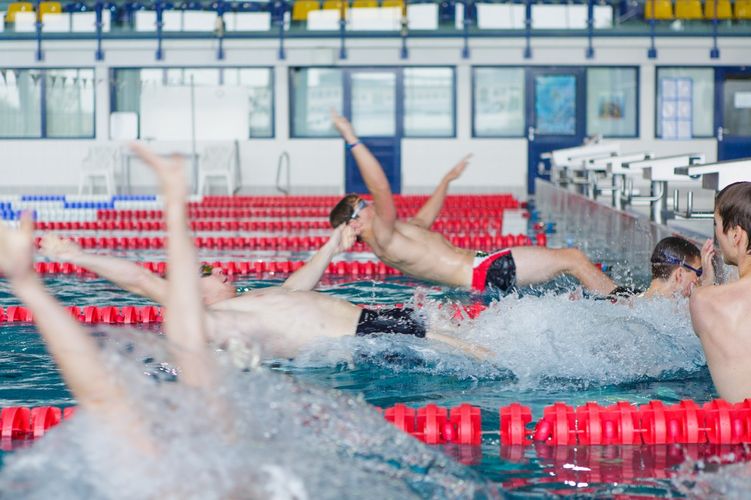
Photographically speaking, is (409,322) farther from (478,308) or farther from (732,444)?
(732,444)

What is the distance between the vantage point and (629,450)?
3.57 metres

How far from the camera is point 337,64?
18422 mm

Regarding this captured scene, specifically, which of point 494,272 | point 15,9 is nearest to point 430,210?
point 494,272

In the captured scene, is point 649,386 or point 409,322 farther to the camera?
point 409,322

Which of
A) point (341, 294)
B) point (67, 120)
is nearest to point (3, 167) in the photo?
point (67, 120)

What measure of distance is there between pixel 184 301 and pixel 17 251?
1.31ft

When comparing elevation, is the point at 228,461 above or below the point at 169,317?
below

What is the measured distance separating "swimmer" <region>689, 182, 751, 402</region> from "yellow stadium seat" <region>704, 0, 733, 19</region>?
15.4 meters

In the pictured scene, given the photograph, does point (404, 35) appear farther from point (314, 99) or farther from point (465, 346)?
point (465, 346)

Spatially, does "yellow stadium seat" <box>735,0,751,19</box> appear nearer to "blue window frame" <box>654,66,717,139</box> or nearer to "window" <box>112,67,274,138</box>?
"blue window frame" <box>654,66,717,139</box>

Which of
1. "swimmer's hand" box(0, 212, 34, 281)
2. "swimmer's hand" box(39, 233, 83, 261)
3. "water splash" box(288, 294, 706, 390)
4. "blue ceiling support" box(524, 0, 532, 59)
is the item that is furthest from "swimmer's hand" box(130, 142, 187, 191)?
"blue ceiling support" box(524, 0, 532, 59)

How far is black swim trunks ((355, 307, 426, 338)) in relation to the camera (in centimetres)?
469

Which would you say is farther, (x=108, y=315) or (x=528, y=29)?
(x=528, y=29)

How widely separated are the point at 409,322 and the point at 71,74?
1537cm
